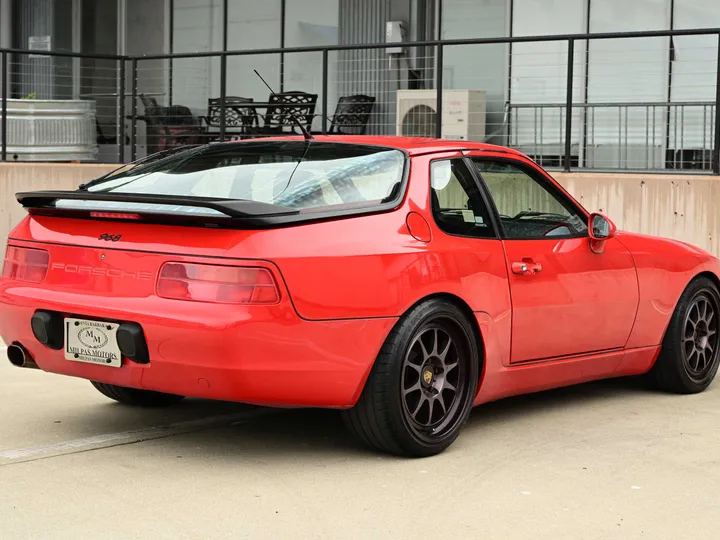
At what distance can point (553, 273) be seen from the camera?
5797 millimetres

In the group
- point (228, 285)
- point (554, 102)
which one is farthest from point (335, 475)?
point (554, 102)

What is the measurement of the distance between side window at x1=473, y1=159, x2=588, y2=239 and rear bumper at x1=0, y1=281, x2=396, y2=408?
4.06 feet

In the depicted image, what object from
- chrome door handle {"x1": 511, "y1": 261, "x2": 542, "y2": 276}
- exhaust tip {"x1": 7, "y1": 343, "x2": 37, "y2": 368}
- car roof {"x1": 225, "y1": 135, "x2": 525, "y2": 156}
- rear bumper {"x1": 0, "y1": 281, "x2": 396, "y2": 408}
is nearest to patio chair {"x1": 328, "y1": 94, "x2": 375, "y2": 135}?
car roof {"x1": 225, "y1": 135, "x2": 525, "y2": 156}

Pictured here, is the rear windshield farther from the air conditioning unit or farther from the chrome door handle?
the air conditioning unit

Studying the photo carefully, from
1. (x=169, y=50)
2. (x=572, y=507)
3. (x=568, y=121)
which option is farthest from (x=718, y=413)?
(x=169, y=50)

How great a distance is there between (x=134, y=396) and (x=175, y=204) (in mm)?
1625

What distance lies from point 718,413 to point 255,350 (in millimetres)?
2906

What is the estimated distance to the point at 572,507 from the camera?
436cm

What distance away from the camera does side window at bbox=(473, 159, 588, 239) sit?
5.81 meters

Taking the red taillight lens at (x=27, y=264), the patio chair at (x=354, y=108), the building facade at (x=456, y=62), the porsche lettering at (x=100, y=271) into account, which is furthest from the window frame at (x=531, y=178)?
the patio chair at (x=354, y=108)

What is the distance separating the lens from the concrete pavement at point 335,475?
4.10 metres

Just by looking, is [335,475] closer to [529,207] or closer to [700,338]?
[529,207]

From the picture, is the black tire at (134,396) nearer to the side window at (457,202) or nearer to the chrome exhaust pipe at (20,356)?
the chrome exhaust pipe at (20,356)

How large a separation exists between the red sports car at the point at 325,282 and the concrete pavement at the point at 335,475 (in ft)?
0.82
